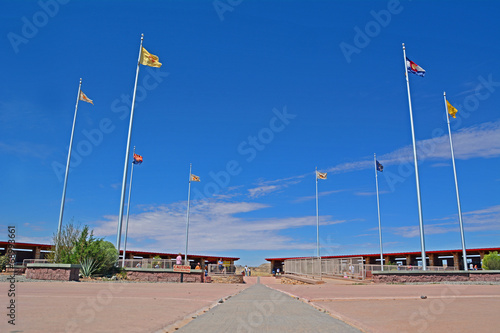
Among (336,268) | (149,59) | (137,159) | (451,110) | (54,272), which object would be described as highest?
(149,59)

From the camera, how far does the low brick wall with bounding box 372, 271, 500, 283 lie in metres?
22.6

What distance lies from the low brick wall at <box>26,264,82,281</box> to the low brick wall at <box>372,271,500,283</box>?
691 inches

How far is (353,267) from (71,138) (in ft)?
81.9

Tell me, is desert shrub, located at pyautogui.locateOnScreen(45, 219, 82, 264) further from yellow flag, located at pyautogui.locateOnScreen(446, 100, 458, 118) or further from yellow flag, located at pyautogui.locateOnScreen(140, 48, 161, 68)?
yellow flag, located at pyautogui.locateOnScreen(446, 100, 458, 118)

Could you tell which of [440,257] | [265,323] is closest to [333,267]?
[265,323]

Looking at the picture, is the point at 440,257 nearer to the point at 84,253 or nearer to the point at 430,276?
the point at 430,276

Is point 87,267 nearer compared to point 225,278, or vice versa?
point 87,267

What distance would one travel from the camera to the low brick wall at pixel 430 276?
2256cm

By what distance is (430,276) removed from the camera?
22.6 meters

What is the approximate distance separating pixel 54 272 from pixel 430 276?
21.5 meters

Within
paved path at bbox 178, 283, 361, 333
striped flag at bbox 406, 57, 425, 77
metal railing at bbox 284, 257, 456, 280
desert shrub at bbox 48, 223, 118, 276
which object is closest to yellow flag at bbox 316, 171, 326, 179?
metal railing at bbox 284, 257, 456, 280

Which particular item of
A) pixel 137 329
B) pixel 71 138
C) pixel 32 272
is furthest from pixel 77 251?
pixel 137 329

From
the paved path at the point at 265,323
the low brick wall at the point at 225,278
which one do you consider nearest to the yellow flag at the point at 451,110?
the low brick wall at the point at 225,278

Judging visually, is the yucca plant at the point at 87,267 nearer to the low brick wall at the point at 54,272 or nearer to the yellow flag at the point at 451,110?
the low brick wall at the point at 54,272
